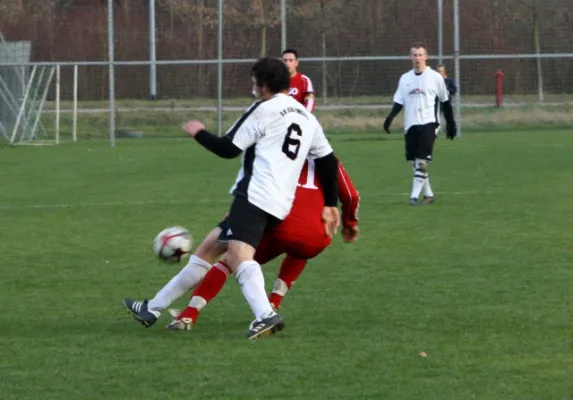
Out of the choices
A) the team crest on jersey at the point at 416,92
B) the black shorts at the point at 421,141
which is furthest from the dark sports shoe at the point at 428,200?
the team crest on jersey at the point at 416,92

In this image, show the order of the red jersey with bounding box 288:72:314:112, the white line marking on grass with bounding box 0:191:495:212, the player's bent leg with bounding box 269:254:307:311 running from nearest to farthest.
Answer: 1. the player's bent leg with bounding box 269:254:307:311
2. the white line marking on grass with bounding box 0:191:495:212
3. the red jersey with bounding box 288:72:314:112

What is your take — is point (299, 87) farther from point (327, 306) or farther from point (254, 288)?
point (254, 288)

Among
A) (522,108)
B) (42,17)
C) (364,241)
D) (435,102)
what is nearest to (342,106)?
(522,108)

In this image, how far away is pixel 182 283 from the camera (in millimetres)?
7781

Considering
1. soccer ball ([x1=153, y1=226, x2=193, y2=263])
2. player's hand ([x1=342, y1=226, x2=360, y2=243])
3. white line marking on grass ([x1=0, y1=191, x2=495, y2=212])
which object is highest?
player's hand ([x1=342, y1=226, x2=360, y2=243])

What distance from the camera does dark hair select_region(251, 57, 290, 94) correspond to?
294 inches

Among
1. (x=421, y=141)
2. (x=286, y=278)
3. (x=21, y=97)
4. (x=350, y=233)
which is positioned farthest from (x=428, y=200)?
(x=21, y=97)

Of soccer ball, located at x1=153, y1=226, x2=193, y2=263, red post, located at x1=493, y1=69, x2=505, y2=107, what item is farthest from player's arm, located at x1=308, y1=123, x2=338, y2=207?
red post, located at x1=493, y1=69, x2=505, y2=107

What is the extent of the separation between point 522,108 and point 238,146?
26.8 metres

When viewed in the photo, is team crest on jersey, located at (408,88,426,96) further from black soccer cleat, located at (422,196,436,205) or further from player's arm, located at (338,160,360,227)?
player's arm, located at (338,160,360,227)

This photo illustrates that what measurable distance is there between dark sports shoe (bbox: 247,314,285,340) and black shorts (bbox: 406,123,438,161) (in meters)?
8.93

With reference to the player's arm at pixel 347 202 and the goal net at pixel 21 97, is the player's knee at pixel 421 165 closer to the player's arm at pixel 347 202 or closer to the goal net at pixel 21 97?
the player's arm at pixel 347 202

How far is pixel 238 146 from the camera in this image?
291 inches

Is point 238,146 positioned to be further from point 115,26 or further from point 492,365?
point 115,26
